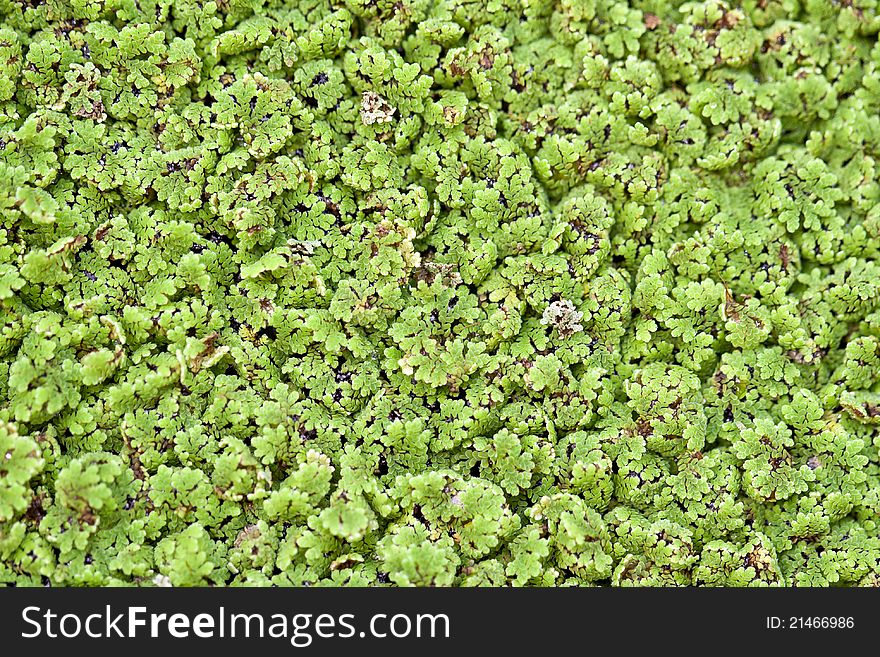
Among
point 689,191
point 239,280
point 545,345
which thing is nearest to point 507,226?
point 545,345

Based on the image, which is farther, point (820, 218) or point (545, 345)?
point (820, 218)

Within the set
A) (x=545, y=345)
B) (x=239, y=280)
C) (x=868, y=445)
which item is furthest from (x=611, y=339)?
(x=239, y=280)

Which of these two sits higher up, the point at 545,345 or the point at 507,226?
the point at 507,226

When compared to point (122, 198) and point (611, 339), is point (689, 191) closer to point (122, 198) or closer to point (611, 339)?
point (611, 339)
